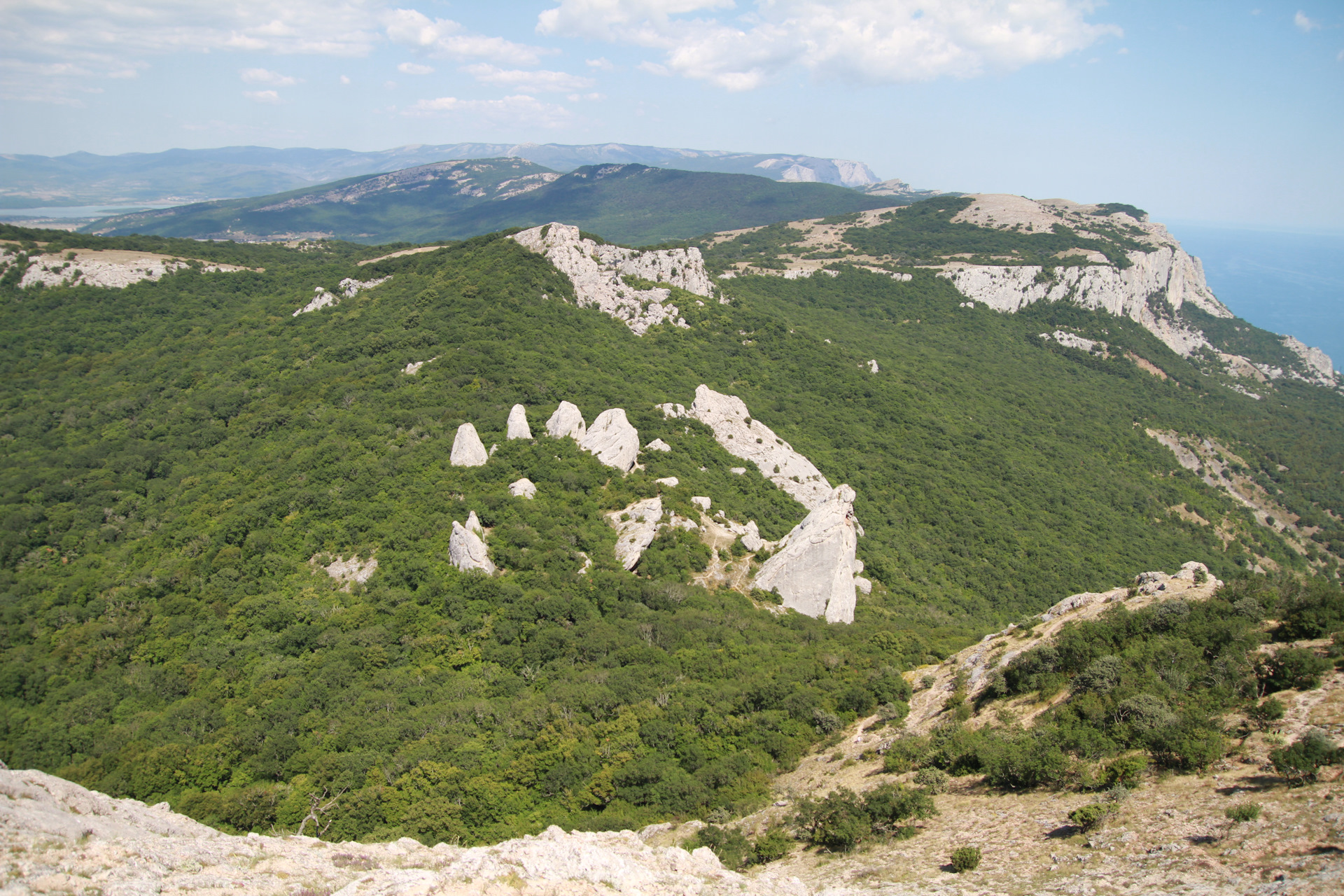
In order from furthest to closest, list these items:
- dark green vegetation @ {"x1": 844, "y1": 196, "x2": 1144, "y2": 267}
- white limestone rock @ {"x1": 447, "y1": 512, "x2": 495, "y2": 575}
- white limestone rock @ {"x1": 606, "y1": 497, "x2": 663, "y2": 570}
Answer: dark green vegetation @ {"x1": 844, "y1": 196, "x2": 1144, "y2": 267}
white limestone rock @ {"x1": 606, "y1": 497, "x2": 663, "y2": 570}
white limestone rock @ {"x1": 447, "y1": 512, "x2": 495, "y2": 575}

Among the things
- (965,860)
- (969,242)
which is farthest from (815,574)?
(969,242)

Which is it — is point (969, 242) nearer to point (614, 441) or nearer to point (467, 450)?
point (614, 441)

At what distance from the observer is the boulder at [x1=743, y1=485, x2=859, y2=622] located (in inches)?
1550

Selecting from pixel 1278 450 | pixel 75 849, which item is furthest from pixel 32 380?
pixel 1278 450

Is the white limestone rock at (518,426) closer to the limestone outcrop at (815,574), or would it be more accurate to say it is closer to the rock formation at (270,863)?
the limestone outcrop at (815,574)

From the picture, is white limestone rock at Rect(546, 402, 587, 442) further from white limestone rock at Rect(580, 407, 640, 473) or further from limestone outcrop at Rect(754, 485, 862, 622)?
limestone outcrop at Rect(754, 485, 862, 622)

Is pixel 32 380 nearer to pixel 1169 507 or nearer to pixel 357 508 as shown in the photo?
pixel 357 508

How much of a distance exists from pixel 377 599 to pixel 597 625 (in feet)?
45.2

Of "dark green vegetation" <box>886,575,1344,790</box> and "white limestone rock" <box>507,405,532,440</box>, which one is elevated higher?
"white limestone rock" <box>507,405,532,440</box>

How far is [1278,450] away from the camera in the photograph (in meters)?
96.6

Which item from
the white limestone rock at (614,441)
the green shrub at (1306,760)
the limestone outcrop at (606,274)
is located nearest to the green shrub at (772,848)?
the green shrub at (1306,760)

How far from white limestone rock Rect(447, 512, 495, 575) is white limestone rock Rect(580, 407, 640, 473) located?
1405 cm

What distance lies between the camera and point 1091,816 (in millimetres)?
13617

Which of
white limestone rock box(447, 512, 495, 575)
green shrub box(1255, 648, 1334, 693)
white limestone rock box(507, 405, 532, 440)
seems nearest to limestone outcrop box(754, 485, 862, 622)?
white limestone rock box(447, 512, 495, 575)
